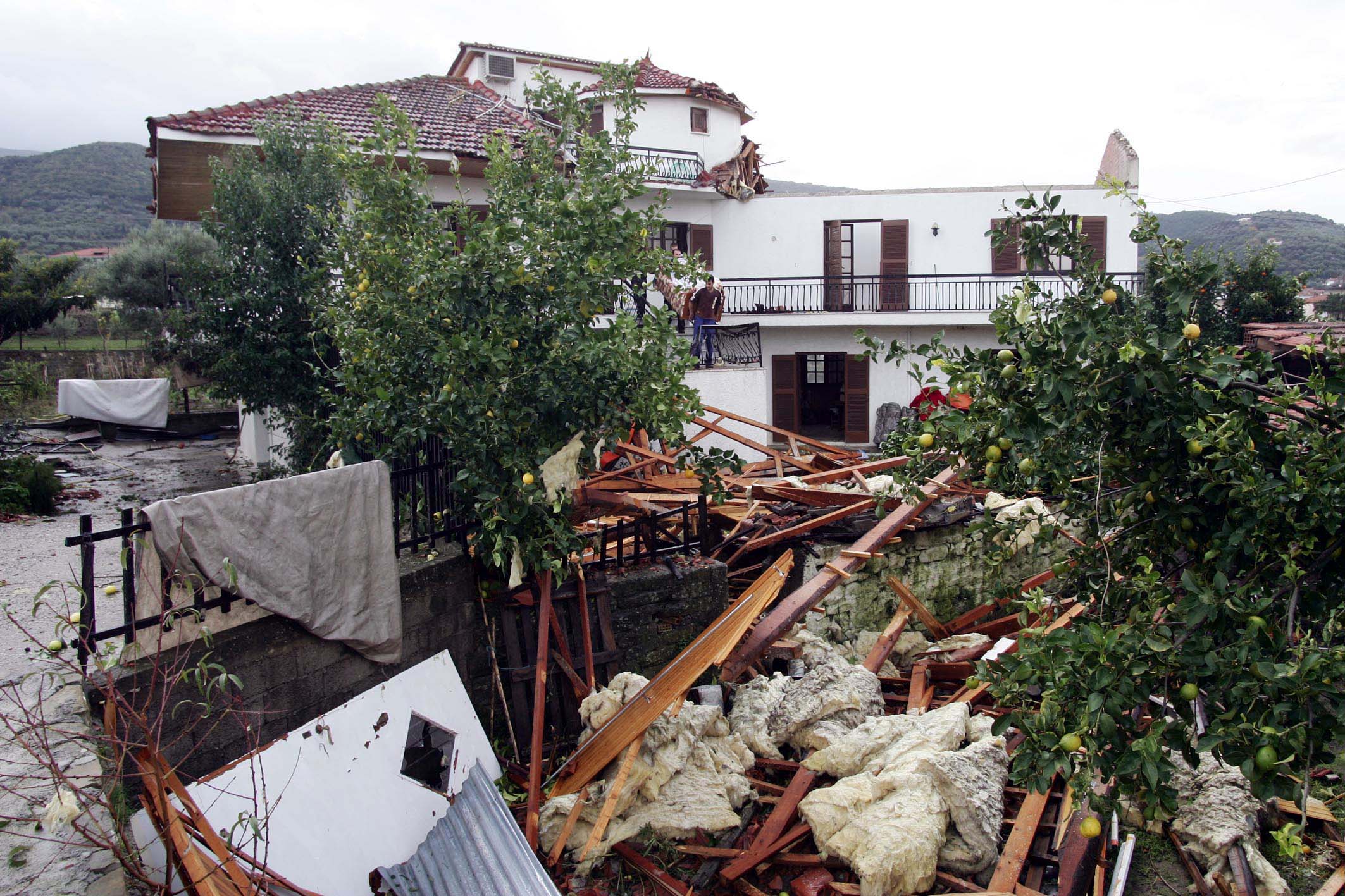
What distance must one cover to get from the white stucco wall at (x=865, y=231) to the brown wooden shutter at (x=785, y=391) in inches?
88.3

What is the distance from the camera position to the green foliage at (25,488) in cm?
1046

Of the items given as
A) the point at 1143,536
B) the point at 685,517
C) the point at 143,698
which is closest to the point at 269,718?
the point at 143,698

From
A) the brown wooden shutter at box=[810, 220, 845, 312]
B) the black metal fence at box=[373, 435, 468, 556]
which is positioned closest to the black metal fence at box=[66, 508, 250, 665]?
the black metal fence at box=[373, 435, 468, 556]

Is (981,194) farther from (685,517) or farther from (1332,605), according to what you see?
(1332,605)

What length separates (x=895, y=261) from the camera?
71.9ft

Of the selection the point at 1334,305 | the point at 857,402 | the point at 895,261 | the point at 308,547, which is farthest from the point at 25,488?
the point at 1334,305

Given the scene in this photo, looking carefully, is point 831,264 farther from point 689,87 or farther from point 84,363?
point 84,363

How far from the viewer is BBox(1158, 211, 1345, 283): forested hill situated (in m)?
43.1

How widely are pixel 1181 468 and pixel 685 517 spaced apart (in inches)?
165

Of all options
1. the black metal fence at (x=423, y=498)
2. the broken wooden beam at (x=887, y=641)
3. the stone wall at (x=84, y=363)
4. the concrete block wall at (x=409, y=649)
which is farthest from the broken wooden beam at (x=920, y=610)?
the stone wall at (x=84, y=363)

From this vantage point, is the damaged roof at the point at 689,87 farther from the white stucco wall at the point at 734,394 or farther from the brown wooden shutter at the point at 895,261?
the white stucco wall at the point at 734,394

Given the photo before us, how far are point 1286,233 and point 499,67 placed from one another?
5041 cm

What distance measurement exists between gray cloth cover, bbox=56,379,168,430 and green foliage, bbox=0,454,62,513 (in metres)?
6.96

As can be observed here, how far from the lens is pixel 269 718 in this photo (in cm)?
470
